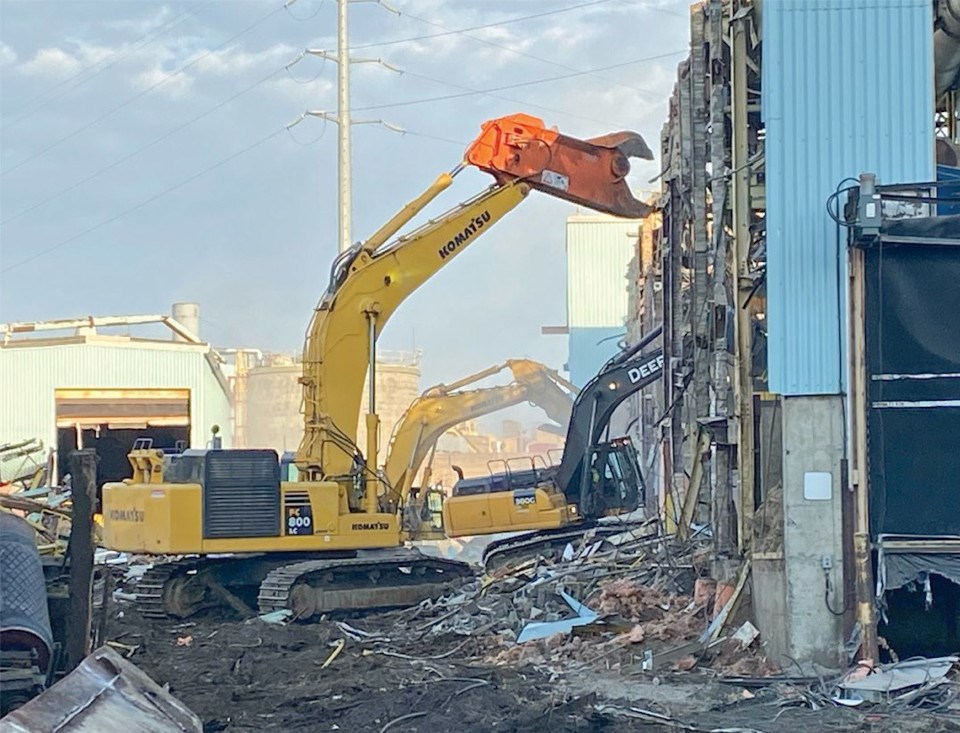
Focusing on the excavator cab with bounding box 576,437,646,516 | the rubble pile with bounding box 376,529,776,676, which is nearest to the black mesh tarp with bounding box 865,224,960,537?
the rubble pile with bounding box 376,529,776,676

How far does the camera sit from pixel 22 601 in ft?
26.7

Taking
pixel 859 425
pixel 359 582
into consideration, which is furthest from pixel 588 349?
pixel 859 425

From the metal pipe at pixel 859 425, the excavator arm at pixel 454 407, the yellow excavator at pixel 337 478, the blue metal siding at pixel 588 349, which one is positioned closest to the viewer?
the metal pipe at pixel 859 425

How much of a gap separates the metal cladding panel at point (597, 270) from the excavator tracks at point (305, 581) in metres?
32.3

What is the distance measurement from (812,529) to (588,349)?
36559mm

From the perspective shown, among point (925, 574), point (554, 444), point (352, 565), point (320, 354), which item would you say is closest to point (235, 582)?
point (352, 565)

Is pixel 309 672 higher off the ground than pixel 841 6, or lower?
lower

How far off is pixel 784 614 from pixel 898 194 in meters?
3.69

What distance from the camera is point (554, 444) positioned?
5600cm

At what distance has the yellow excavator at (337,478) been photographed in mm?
16781

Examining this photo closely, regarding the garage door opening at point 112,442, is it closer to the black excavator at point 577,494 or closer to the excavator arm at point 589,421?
the black excavator at point 577,494

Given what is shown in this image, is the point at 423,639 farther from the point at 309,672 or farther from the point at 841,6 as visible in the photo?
the point at 841,6

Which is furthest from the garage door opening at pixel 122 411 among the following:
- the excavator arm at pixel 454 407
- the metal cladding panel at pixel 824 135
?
the metal cladding panel at pixel 824 135

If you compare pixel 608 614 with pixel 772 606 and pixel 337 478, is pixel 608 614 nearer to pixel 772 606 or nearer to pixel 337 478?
pixel 772 606
